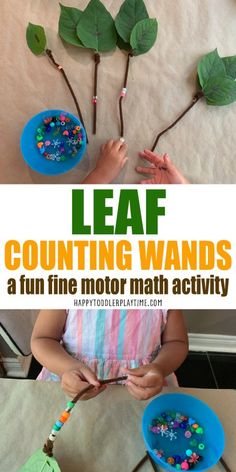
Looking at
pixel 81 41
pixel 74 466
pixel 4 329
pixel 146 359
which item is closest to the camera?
pixel 74 466

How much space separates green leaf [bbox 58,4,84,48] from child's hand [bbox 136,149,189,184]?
299mm

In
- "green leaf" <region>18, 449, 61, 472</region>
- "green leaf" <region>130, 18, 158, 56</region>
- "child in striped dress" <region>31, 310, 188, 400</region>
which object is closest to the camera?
"green leaf" <region>18, 449, 61, 472</region>

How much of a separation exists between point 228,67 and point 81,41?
0.34 m

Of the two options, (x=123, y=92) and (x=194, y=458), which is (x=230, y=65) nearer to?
(x=123, y=92)

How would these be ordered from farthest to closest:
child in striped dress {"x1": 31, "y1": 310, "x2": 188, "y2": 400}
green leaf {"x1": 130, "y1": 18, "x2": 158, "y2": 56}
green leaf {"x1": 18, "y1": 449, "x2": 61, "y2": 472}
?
green leaf {"x1": 130, "y1": 18, "x2": 158, "y2": 56} → child in striped dress {"x1": 31, "y1": 310, "x2": 188, "y2": 400} → green leaf {"x1": 18, "y1": 449, "x2": 61, "y2": 472}

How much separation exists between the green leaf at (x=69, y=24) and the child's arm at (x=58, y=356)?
23.9 inches

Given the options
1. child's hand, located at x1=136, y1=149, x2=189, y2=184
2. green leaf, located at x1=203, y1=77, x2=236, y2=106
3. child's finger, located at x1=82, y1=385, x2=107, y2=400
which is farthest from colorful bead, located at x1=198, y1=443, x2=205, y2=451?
green leaf, located at x1=203, y1=77, x2=236, y2=106

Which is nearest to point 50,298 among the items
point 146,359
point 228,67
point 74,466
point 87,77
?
point 146,359

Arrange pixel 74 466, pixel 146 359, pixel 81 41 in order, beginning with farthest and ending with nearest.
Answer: pixel 81 41, pixel 146 359, pixel 74 466

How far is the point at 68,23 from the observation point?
2.91 feet

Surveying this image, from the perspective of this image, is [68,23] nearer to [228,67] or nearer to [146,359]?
[228,67]

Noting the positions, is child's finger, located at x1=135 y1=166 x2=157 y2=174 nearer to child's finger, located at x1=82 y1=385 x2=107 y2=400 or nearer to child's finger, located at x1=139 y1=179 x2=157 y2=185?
child's finger, located at x1=139 y1=179 x2=157 y2=185

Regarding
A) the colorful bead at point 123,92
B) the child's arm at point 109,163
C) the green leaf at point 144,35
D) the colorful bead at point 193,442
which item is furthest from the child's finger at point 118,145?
the colorful bead at point 193,442

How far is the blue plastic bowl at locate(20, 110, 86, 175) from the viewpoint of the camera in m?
0.89
